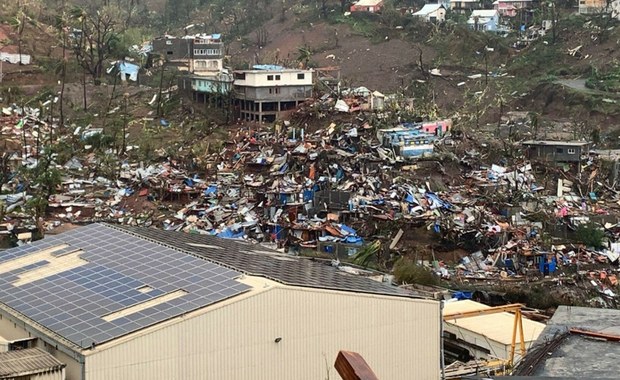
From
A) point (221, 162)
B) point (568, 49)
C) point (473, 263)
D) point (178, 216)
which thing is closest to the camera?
point (473, 263)

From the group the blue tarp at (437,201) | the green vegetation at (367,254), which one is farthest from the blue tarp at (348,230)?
the blue tarp at (437,201)

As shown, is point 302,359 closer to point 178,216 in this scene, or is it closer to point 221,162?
point 178,216

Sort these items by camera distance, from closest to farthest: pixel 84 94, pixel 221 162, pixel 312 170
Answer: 1. pixel 312 170
2. pixel 221 162
3. pixel 84 94

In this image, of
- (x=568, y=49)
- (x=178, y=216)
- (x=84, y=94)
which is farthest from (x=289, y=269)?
(x=568, y=49)

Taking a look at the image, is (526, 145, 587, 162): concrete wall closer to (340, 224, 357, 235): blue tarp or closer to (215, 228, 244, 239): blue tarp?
(340, 224, 357, 235): blue tarp

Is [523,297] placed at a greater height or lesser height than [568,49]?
lesser

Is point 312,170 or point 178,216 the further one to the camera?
point 312,170

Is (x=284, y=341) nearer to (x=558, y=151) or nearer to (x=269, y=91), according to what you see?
(x=558, y=151)

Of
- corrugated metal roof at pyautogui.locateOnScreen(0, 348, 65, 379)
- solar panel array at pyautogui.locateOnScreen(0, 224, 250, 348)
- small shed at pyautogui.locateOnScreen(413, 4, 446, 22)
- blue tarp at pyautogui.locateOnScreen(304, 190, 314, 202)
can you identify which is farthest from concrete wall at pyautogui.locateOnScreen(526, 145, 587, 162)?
small shed at pyautogui.locateOnScreen(413, 4, 446, 22)
